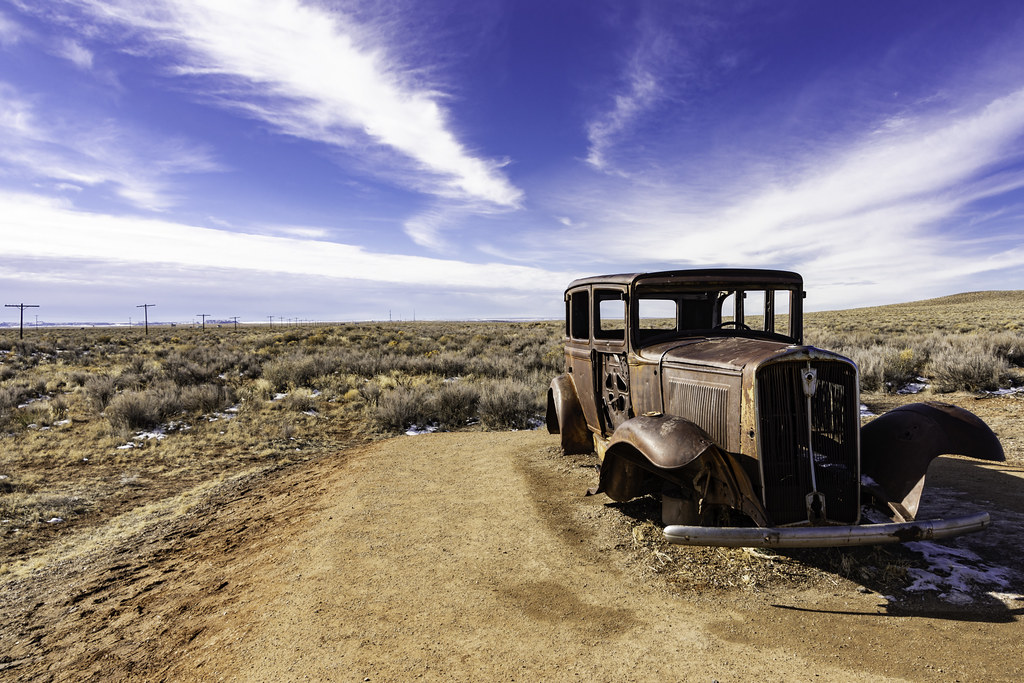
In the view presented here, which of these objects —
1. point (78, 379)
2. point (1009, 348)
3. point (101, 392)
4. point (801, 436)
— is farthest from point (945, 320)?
point (78, 379)

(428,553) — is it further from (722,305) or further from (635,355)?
(722,305)

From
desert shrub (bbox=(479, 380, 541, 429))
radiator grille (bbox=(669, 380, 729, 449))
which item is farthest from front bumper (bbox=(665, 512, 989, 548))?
desert shrub (bbox=(479, 380, 541, 429))

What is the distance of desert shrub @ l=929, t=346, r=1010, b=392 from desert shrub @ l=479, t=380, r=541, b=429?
30.3 ft

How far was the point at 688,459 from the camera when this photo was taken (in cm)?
376

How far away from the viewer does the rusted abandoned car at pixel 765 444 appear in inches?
150

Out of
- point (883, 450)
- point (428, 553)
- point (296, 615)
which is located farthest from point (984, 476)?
point (296, 615)

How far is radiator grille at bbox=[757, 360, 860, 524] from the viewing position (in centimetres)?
399

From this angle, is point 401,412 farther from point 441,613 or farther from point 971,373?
point 971,373

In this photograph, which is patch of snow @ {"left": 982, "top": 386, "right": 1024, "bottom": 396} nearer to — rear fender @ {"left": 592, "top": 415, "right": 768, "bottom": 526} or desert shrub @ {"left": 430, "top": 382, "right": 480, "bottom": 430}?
rear fender @ {"left": 592, "top": 415, "right": 768, "bottom": 526}

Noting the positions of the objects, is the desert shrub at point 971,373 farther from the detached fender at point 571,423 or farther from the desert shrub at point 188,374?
the desert shrub at point 188,374

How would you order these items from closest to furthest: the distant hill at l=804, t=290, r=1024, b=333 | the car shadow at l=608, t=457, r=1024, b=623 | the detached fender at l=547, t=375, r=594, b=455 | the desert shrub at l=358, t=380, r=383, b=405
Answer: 1. the car shadow at l=608, t=457, r=1024, b=623
2. the detached fender at l=547, t=375, r=594, b=455
3. the desert shrub at l=358, t=380, r=383, b=405
4. the distant hill at l=804, t=290, r=1024, b=333

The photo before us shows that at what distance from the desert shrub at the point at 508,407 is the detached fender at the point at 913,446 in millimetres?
6953

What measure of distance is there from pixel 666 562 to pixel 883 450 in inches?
84.2

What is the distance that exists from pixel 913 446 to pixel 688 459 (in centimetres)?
218
